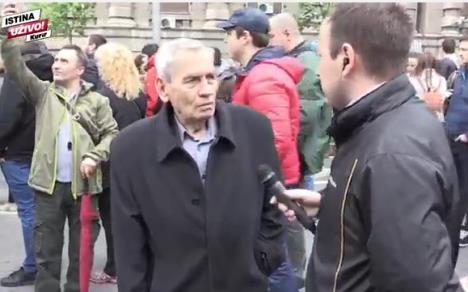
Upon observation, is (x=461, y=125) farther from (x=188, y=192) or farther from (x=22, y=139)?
(x=188, y=192)

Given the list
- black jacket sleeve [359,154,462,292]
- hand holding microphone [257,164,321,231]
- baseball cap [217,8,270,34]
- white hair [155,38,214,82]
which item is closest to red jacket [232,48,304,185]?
baseball cap [217,8,270,34]

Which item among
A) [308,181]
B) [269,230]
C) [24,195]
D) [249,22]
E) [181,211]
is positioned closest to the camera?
[181,211]

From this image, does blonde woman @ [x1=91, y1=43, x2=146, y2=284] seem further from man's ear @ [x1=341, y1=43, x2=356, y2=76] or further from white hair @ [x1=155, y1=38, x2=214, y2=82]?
man's ear @ [x1=341, y1=43, x2=356, y2=76]

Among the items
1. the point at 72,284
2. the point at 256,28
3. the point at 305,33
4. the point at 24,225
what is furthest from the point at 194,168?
the point at 305,33

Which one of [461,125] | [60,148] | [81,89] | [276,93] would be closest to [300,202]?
[276,93]

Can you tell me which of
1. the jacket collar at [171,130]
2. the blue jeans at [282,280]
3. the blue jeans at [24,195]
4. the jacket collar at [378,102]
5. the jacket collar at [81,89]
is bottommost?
the blue jeans at [24,195]

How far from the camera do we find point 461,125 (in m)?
6.91

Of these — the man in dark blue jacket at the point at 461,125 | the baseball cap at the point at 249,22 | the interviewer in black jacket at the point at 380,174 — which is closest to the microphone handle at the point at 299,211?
the interviewer in black jacket at the point at 380,174

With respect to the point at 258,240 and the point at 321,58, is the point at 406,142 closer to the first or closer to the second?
the point at 321,58

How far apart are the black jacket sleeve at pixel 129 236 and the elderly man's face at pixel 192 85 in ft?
0.97

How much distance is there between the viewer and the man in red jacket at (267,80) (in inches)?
179

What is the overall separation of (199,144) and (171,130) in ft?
0.40

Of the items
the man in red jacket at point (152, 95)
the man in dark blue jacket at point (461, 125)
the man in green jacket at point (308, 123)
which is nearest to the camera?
the man in green jacket at point (308, 123)

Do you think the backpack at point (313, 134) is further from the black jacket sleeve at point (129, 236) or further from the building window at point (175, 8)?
the building window at point (175, 8)
